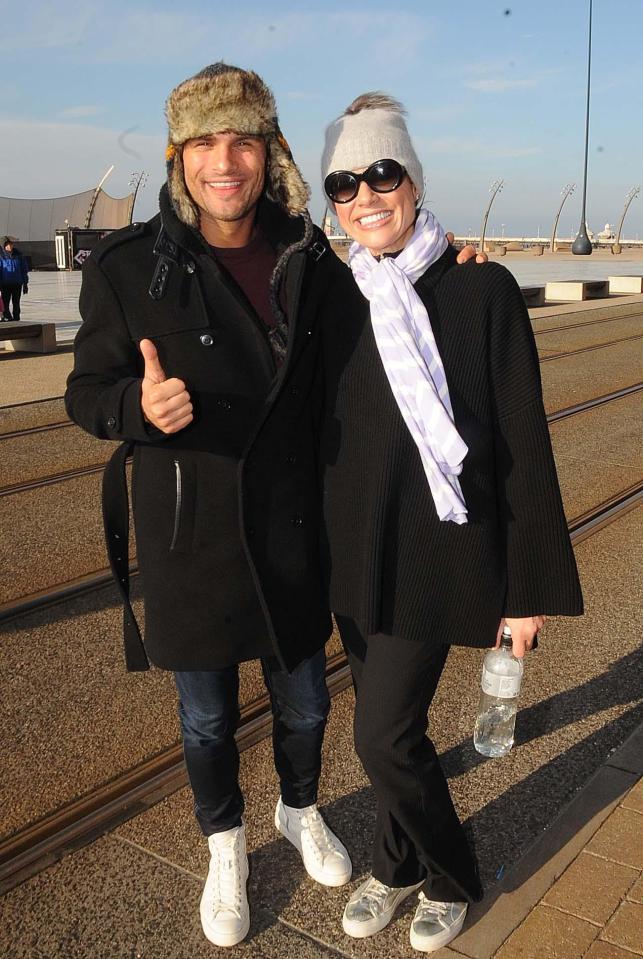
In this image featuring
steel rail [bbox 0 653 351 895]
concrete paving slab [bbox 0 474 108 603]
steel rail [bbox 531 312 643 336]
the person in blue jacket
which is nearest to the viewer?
steel rail [bbox 0 653 351 895]

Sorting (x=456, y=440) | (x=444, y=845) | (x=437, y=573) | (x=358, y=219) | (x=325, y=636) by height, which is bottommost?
(x=444, y=845)

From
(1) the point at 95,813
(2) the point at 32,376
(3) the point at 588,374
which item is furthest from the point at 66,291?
Result: (1) the point at 95,813

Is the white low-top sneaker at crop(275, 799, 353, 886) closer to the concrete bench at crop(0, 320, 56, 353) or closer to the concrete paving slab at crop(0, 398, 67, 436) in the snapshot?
the concrete paving slab at crop(0, 398, 67, 436)

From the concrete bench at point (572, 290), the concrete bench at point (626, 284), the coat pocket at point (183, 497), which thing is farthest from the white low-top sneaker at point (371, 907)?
the concrete bench at point (626, 284)

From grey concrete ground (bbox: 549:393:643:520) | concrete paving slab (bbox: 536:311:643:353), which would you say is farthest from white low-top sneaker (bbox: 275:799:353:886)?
concrete paving slab (bbox: 536:311:643:353)

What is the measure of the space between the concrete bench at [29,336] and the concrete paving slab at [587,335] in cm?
743

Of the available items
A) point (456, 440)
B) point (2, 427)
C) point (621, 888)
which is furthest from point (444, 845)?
point (2, 427)

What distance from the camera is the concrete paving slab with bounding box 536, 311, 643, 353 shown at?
15562 millimetres

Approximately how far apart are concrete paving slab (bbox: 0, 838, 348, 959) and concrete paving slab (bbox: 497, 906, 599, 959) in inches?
19.3

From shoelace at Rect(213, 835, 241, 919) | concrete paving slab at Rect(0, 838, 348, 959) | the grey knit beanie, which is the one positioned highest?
the grey knit beanie

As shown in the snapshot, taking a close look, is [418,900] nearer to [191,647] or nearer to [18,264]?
[191,647]

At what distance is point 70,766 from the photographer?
11.7 feet

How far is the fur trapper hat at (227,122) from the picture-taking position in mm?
2520

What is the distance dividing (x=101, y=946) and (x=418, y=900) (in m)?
0.87
